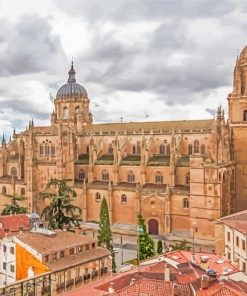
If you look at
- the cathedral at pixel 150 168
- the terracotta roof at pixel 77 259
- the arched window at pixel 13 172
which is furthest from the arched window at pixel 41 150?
the terracotta roof at pixel 77 259

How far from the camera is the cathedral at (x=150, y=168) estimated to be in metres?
75.1


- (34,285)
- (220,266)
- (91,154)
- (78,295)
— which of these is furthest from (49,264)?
(91,154)

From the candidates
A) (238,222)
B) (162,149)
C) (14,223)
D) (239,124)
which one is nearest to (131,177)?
(162,149)

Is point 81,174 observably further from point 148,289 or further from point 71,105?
point 148,289

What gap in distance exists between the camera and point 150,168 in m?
83.6

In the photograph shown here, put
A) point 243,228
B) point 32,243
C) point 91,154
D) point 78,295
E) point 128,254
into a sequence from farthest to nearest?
point 91,154 → point 128,254 → point 243,228 → point 32,243 → point 78,295

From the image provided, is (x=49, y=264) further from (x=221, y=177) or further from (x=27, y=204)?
(x=27, y=204)

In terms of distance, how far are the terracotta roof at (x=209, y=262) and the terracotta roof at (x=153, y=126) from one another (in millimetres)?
39186

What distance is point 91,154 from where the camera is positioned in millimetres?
89625

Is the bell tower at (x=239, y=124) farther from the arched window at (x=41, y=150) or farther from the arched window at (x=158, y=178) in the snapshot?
the arched window at (x=41, y=150)

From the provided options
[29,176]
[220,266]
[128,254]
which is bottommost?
[128,254]

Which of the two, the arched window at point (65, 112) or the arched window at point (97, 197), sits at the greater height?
the arched window at point (65, 112)

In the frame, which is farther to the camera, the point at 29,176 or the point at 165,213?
the point at 29,176

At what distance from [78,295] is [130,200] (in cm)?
4714
